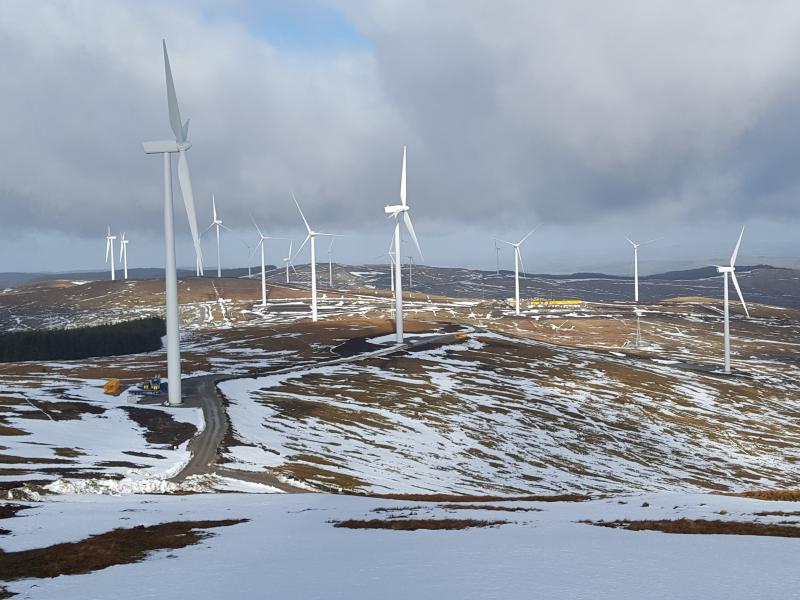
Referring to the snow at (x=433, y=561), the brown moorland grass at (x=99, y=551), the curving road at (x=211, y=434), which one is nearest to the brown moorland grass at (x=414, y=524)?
the snow at (x=433, y=561)

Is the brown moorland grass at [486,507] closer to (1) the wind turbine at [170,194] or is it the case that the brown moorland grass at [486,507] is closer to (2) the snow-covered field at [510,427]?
(2) the snow-covered field at [510,427]

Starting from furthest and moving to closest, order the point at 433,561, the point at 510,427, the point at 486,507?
1. the point at 510,427
2. the point at 486,507
3. the point at 433,561

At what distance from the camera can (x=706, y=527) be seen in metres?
34.2

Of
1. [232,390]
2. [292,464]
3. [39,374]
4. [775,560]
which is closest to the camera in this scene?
[775,560]

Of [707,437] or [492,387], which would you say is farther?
[492,387]

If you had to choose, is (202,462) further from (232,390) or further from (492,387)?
(492,387)

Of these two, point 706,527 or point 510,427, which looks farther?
point 510,427

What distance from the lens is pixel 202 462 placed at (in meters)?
67.2

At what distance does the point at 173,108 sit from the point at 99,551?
2680 inches

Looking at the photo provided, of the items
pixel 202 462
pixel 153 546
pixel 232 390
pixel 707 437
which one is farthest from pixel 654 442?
pixel 153 546

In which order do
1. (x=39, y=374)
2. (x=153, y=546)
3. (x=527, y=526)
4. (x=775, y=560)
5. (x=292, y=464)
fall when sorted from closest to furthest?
(x=775, y=560), (x=153, y=546), (x=527, y=526), (x=292, y=464), (x=39, y=374)

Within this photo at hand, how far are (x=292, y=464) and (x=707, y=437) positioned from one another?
253 feet

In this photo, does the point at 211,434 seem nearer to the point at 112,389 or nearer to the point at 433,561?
the point at 112,389

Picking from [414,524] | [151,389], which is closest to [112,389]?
[151,389]
